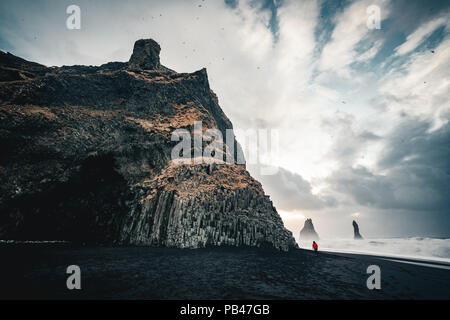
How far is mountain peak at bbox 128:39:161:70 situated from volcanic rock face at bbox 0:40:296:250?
25309mm

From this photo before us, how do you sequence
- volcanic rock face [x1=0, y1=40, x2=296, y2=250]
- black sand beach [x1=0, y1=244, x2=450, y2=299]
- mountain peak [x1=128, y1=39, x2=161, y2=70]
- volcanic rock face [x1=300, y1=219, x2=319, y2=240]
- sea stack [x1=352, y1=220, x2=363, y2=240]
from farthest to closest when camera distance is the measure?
volcanic rock face [x1=300, y1=219, x2=319, y2=240] → sea stack [x1=352, y1=220, x2=363, y2=240] → mountain peak [x1=128, y1=39, x2=161, y2=70] → volcanic rock face [x1=0, y1=40, x2=296, y2=250] → black sand beach [x1=0, y1=244, x2=450, y2=299]

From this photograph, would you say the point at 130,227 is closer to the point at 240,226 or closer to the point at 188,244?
the point at 188,244

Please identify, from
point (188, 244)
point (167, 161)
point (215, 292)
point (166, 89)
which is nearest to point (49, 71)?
point (166, 89)

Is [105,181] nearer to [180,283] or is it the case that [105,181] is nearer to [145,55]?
[180,283]

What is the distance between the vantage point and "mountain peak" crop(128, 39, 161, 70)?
69.2 metres

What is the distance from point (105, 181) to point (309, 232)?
182950 mm

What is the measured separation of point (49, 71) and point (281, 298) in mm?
89847

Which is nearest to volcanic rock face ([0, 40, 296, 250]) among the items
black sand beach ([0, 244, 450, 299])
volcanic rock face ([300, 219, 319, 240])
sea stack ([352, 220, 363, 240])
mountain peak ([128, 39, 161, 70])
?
black sand beach ([0, 244, 450, 299])

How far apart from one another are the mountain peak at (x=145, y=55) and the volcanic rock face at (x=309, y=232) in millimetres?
183441

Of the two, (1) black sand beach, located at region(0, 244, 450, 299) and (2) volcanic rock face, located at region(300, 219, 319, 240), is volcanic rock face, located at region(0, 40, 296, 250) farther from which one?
(2) volcanic rock face, located at region(300, 219, 319, 240)

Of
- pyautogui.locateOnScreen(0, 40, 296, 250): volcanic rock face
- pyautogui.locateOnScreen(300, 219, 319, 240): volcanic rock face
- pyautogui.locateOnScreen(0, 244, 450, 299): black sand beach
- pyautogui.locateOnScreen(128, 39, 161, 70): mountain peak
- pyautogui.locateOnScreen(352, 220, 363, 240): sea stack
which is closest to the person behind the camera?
pyautogui.locateOnScreen(0, 244, 450, 299): black sand beach

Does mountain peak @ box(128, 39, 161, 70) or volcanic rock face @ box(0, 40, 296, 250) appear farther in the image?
mountain peak @ box(128, 39, 161, 70)

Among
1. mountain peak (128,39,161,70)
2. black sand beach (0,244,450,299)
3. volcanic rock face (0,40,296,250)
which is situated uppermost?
mountain peak (128,39,161,70)

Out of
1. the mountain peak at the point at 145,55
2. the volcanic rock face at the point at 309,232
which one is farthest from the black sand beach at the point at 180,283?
the volcanic rock face at the point at 309,232
